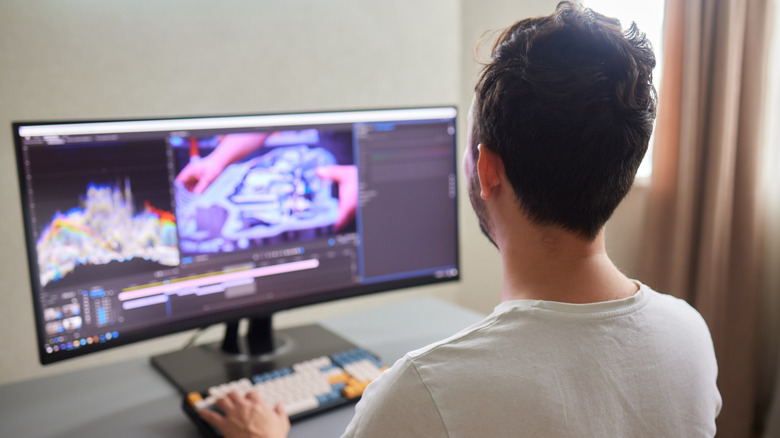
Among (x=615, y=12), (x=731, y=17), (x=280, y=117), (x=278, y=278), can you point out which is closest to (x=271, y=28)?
(x=280, y=117)

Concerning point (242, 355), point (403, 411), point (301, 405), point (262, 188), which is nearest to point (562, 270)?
point (403, 411)

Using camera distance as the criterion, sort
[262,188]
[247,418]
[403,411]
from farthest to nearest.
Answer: [262,188]
[247,418]
[403,411]

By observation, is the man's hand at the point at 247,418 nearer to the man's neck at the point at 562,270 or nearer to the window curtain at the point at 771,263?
the man's neck at the point at 562,270

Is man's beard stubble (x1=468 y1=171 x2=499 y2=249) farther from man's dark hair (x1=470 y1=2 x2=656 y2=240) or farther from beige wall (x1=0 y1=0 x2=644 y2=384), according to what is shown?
beige wall (x1=0 y1=0 x2=644 y2=384)

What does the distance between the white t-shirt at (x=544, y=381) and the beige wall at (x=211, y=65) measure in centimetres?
70

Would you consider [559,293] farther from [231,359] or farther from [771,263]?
[771,263]

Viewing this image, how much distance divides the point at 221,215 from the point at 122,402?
39cm

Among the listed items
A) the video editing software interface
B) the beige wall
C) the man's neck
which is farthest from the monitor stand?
the man's neck

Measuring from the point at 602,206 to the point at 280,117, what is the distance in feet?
2.28

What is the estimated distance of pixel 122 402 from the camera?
3.94 feet

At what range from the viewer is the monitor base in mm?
1247

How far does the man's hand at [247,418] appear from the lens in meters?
1.01

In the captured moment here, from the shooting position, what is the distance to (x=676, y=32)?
2.11 m

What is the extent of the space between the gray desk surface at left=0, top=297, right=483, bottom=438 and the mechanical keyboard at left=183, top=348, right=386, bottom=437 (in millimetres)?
24
